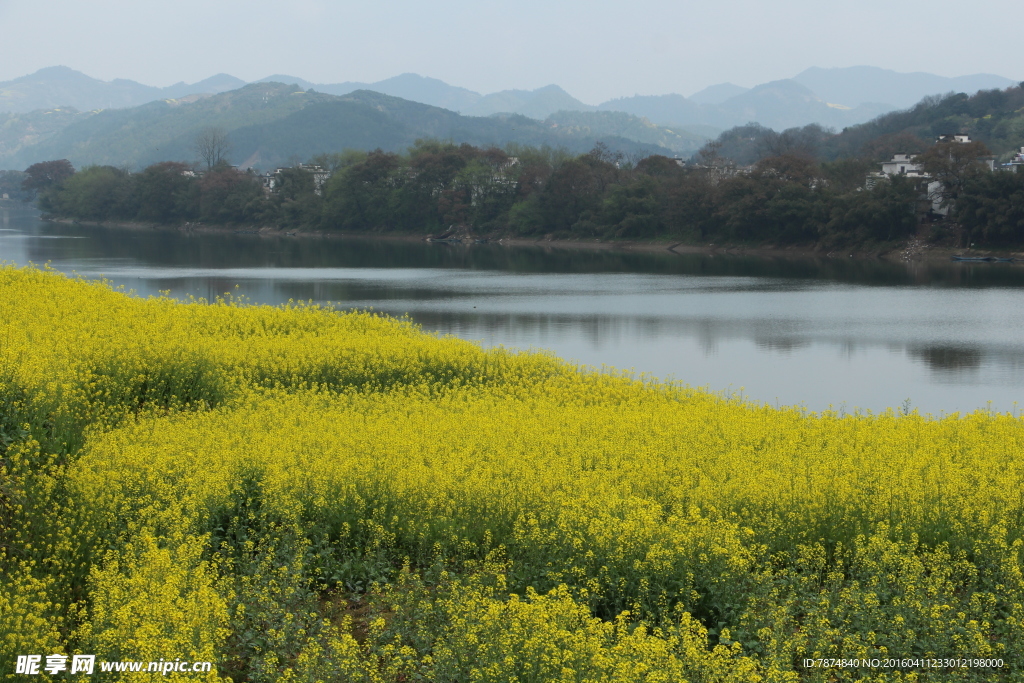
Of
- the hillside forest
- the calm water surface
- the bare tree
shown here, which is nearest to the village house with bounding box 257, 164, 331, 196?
the hillside forest

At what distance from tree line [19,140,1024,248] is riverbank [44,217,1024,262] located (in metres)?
0.64

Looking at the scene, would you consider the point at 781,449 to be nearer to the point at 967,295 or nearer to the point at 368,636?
the point at 368,636

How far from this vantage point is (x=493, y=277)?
143ft

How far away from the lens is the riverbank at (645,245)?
51.7 meters

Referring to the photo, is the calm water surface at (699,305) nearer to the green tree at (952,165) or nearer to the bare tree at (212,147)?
the green tree at (952,165)

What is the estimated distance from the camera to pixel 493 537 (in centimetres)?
698

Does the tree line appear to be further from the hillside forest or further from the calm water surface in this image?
the calm water surface

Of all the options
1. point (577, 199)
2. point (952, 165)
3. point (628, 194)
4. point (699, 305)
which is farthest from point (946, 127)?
point (699, 305)

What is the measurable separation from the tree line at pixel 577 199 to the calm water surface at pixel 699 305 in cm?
436

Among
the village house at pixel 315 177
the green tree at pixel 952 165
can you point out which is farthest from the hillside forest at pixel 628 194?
the village house at pixel 315 177

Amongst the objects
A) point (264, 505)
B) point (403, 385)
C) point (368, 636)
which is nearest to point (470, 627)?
point (368, 636)

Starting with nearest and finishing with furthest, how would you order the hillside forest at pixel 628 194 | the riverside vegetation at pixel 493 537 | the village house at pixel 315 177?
the riverside vegetation at pixel 493 537
the hillside forest at pixel 628 194
the village house at pixel 315 177

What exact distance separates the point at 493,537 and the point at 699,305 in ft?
87.7

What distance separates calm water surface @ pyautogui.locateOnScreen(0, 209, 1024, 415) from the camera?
20000 mm
